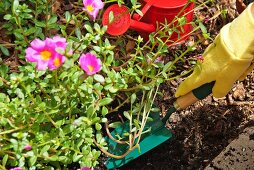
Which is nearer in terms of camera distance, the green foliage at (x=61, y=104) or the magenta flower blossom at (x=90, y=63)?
the magenta flower blossom at (x=90, y=63)

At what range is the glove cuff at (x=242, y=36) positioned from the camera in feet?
5.62

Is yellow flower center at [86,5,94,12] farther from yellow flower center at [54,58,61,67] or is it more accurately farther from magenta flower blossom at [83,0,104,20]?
yellow flower center at [54,58,61,67]

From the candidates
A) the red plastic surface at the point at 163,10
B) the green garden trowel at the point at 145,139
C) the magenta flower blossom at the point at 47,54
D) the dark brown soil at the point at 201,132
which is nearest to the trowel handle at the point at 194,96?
the green garden trowel at the point at 145,139

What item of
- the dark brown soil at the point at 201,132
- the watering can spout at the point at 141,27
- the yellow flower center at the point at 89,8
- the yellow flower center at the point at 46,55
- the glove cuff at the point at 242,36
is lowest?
the dark brown soil at the point at 201,132

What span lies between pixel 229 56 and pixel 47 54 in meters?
0.62

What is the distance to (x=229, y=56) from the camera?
5.74 ft

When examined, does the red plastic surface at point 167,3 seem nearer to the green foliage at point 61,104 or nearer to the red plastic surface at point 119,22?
the red plastic surface at point 119,22

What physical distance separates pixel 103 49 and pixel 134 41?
0.53 meters

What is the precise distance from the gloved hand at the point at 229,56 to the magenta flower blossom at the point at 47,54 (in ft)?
1.85

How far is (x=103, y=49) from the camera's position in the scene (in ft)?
6.04

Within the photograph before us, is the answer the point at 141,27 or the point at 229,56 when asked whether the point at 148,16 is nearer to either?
the point at 141,27

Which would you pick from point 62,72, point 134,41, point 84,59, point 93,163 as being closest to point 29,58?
point 84,59

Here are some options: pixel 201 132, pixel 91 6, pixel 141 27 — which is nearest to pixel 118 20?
pixel 141 27

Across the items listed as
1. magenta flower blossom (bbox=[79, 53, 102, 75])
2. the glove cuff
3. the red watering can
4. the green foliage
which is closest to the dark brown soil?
the green foliage
